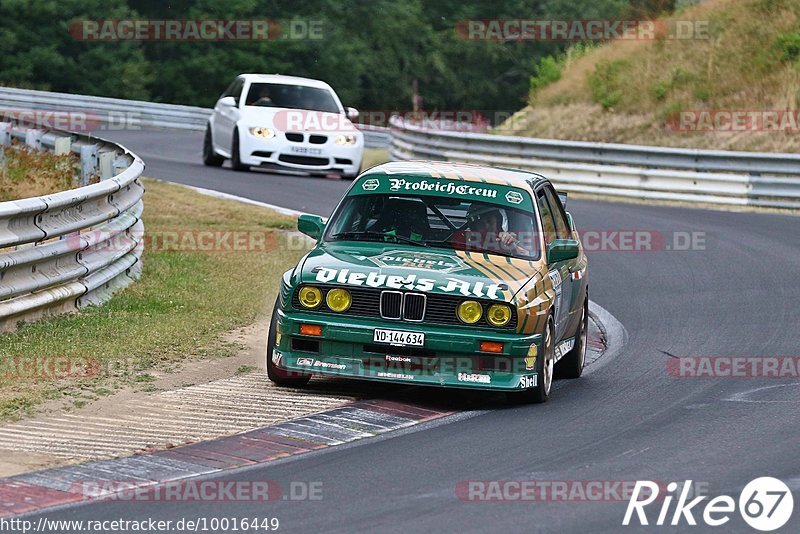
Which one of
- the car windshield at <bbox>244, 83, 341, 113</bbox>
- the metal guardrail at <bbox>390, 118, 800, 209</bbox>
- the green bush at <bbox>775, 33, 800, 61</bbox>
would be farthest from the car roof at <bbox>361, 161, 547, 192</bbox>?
the green bush at <bbox>775, 33, 800, 61</bbox>

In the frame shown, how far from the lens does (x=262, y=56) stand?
60.4 meters

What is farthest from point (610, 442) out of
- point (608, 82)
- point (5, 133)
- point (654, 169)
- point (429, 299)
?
point (608, 82)

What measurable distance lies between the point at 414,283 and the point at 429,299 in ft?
0.45

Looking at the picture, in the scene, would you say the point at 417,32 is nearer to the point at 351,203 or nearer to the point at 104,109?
the point at 104,109

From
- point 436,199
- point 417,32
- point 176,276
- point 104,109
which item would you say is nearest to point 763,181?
point 176,276

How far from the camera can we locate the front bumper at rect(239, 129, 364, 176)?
24.6m

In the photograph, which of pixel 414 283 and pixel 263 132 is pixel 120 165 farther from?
pixel 263 132

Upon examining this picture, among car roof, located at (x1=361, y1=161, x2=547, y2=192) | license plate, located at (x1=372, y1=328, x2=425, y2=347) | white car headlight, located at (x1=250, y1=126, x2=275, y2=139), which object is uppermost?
car roof, located at (x1=361, y1=161, x2=547, y2=192)

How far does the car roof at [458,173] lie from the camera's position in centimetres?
1045

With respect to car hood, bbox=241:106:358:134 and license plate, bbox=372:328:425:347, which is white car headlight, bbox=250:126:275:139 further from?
license plate, bbox=372:328:425:347

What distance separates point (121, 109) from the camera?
3956 centimetres

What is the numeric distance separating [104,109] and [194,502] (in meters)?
34.1

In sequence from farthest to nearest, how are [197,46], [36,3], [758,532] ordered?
[197,46]
[36,3]
[758,532]

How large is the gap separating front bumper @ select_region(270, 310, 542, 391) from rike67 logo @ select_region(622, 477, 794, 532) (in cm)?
207
